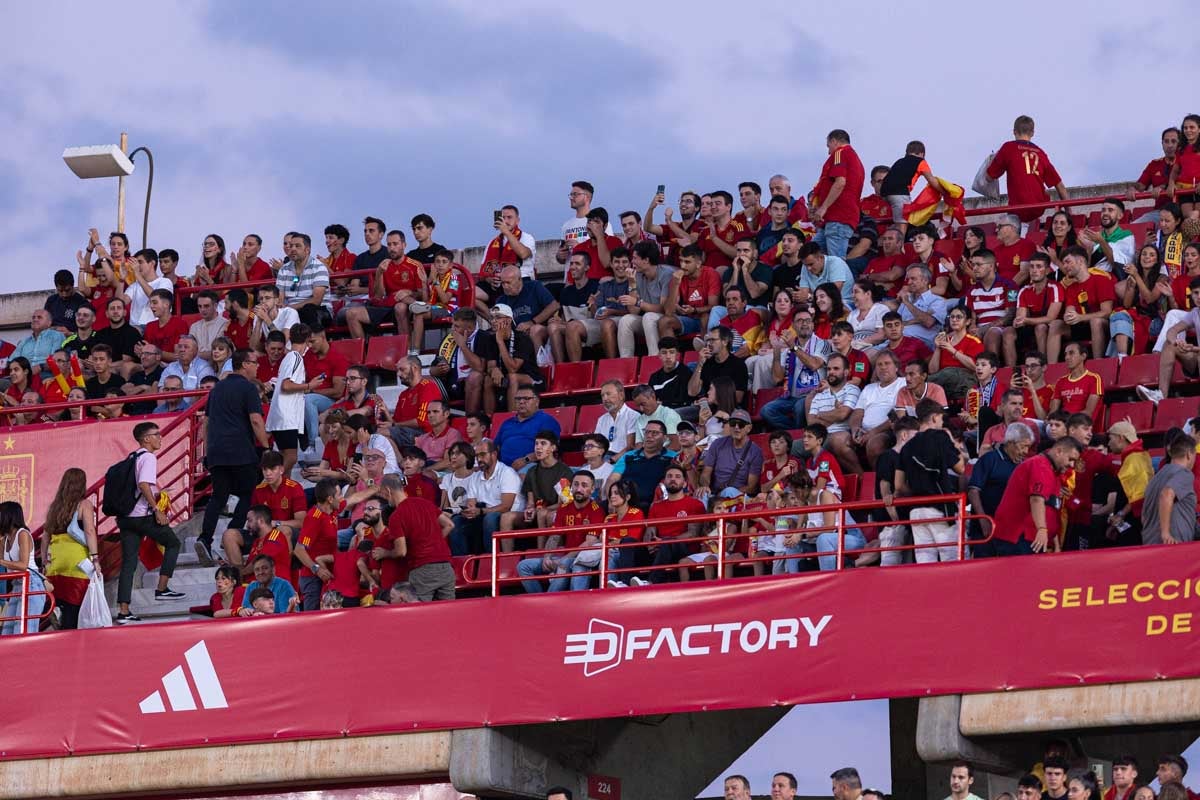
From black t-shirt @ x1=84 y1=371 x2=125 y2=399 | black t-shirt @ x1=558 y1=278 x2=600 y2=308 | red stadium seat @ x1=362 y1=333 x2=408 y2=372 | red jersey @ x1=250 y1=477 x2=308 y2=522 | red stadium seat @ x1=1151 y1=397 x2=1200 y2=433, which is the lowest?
red jersey @ x1=250 y1=477 x2=308 y2=522

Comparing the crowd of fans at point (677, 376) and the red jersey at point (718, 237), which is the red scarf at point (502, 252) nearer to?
the crowd of fans at point (677, 376)

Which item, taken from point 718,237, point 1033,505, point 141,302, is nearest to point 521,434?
point 718,237

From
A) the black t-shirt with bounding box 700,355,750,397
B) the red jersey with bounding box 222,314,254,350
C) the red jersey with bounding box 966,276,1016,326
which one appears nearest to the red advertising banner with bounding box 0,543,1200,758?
the black t-shirt with bounding box 700,355,750,397

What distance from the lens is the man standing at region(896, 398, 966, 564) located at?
50.4 feet

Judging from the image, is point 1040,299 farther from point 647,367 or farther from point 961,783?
point 961,783

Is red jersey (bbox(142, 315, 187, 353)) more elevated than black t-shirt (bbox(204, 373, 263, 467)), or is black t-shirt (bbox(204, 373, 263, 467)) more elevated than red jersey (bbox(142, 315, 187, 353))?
red jersey (bbox(142, 315, 187, 353))

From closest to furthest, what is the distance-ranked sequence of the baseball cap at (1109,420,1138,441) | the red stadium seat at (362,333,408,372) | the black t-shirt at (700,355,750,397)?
the baseball cap at (1109,420,1138,441) < the black t-shirt at (700,355,750,397) < the red stadium seat at (362,333,408,372)

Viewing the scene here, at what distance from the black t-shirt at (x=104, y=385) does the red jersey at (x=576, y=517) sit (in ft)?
19.4

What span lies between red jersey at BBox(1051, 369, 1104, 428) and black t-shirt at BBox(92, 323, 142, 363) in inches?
362

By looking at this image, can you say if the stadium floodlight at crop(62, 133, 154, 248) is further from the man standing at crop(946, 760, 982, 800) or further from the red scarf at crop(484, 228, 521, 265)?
the man standing at crop(946, 760, 982, 800)

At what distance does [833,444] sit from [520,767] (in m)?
3.35

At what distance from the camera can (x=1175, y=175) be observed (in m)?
20.8

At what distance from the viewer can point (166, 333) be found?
71.8ft

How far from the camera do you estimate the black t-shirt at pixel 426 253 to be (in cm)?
Answer: 2205
